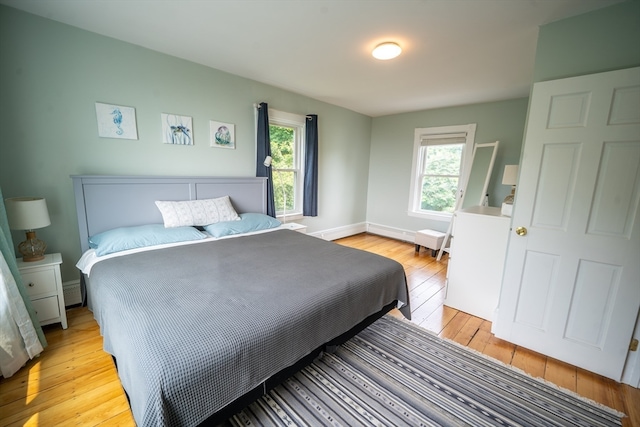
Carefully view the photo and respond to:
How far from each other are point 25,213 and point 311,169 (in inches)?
122

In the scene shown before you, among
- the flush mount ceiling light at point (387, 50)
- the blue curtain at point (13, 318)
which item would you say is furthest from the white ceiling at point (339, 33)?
the blue curtain at point (13, 318)

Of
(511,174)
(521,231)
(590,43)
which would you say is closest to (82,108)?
(521,231)

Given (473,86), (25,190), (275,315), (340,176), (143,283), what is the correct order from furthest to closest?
1. (340,176)
2. (473,86)
3. (25,190)
4. (143,283)
5. (275,315)

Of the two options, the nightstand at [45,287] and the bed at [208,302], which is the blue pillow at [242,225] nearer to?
the bed at [208,302]

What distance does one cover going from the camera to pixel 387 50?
2.26 meters

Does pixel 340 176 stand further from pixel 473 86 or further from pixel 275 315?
pixel 275 315

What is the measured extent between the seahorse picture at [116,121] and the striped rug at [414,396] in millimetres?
2579

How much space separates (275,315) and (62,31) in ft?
9.45

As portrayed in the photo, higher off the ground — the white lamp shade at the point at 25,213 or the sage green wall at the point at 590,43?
the sage green wall at the point at 590,43

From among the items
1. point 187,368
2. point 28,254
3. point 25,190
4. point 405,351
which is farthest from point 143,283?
point 405,351

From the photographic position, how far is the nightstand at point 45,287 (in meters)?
1.89

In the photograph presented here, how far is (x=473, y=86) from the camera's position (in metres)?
3.21

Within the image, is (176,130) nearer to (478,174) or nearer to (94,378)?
(94,378)

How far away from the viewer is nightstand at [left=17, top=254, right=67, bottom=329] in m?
1.89
